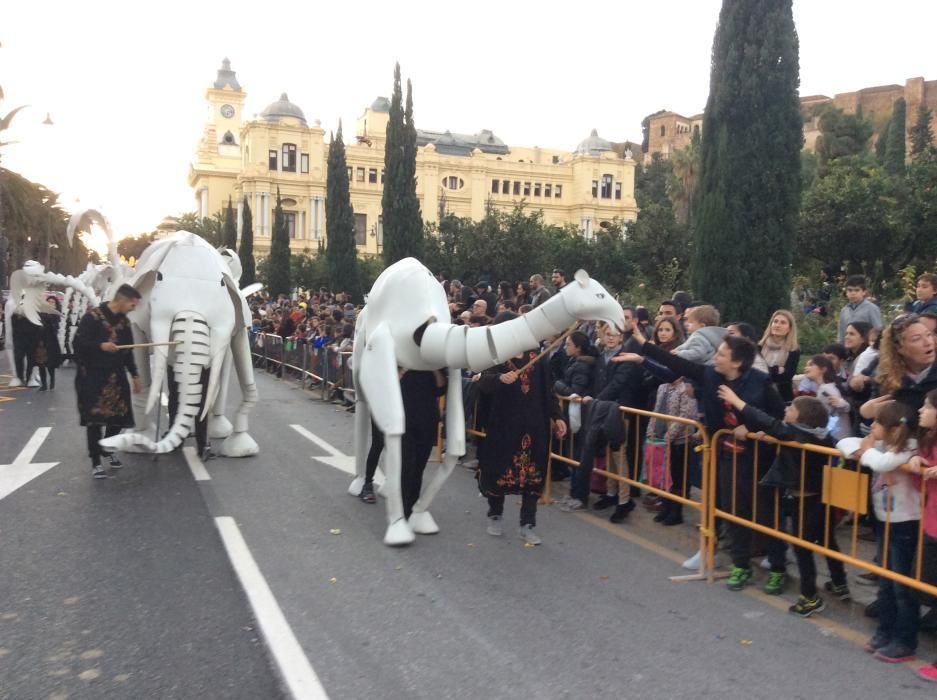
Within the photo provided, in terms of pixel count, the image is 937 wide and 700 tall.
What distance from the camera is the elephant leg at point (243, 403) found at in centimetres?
990

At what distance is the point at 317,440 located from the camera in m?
11.3

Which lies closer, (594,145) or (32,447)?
(32,447)

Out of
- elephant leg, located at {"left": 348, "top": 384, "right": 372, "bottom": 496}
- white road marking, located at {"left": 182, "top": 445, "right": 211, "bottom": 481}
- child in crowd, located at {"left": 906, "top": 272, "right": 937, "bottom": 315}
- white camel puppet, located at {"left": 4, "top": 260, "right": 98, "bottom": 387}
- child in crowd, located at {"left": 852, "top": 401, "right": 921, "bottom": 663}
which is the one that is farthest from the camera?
white camel puppet, located at {"left": 4, "top": 260, "right": 98, "bottom": 387}

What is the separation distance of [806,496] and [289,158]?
63560mm

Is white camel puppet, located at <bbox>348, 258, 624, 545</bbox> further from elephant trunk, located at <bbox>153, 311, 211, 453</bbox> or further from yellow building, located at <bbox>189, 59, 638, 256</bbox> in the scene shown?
yellow building, located at <bbox>189, 59, 638, 256</bbox>

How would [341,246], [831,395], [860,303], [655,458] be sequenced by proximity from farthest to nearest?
1. [341,246]
2. [860,303]
3. [655,458]
4. [831,395]

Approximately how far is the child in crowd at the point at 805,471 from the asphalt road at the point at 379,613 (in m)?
0.22

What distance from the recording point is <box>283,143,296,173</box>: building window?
212 feet

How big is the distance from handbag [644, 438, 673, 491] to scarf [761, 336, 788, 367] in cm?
124

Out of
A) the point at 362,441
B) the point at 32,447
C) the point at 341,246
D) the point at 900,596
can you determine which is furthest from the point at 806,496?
the point at 341,246

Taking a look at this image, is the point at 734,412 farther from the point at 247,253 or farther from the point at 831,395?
the point at 247,253

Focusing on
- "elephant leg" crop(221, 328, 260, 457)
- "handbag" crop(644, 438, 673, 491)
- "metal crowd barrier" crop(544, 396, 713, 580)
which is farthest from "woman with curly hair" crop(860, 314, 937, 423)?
"elephant leg" crop(221, 328, 260, 457)

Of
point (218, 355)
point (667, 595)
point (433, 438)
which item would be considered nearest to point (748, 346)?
point (667, 595)

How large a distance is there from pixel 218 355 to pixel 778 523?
5878 mm
